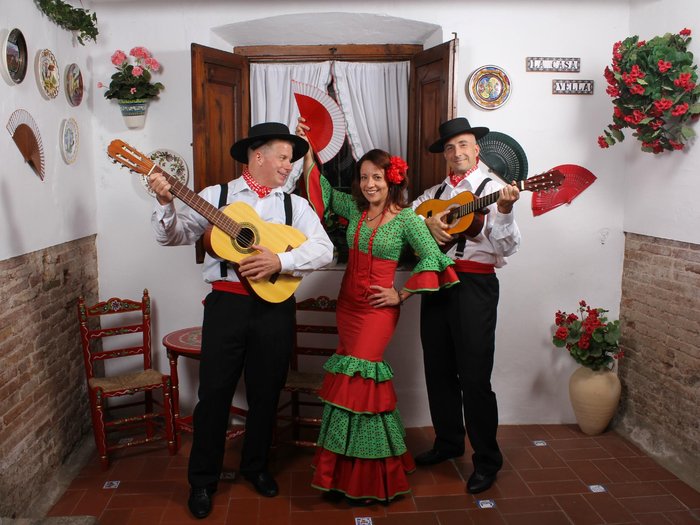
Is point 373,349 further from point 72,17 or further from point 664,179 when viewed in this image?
point 72,17

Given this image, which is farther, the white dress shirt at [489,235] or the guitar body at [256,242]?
the white dress shirt at [489,235]

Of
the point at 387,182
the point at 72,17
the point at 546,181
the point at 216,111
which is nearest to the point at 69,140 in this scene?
the point at 72,17

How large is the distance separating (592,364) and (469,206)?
1.85 metres

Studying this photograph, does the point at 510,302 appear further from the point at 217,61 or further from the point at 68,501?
the point at 68,501

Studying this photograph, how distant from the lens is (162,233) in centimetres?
310

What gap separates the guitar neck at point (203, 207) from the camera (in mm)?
2930

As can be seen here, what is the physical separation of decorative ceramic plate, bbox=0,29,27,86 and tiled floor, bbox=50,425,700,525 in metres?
2.41

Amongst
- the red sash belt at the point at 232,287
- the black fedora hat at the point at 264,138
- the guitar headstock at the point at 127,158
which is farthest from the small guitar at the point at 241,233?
the black fedora hat at the point at 264,138

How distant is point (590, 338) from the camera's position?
171 inches

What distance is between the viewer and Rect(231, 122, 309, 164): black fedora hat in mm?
3172

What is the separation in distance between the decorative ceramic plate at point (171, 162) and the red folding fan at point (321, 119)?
1.09 metres

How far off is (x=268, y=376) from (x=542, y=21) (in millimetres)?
3190

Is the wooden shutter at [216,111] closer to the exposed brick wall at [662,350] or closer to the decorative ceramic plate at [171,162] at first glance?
the decorative ceramic plate at [171,162]

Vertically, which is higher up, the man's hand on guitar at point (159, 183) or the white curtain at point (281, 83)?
the white curtain at point (281, 83)
